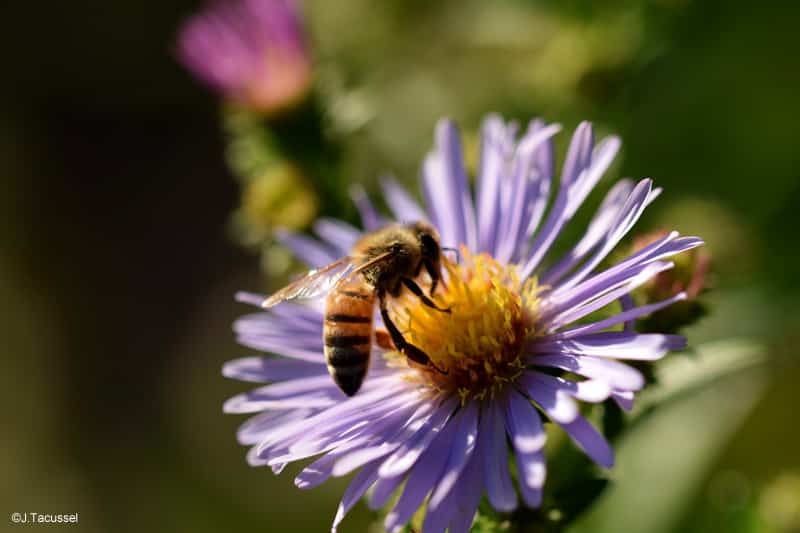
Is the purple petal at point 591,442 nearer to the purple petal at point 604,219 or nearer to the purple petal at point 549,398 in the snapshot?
the purple petal at point 549,398

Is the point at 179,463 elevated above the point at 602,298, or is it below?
above

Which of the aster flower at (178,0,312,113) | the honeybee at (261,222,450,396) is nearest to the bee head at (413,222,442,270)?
the honeybee at (261,222,450,396)

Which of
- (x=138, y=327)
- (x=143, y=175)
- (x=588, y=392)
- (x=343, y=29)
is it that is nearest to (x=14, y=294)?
(x=138, y=327)

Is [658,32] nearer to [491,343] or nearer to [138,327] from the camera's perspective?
[491,343]

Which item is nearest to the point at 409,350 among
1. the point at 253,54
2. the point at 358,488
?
the point at 358,488

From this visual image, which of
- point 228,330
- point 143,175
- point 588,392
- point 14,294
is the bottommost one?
point 588,392

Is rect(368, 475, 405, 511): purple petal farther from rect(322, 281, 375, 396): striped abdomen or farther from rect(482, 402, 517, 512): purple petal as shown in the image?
rect(322, 281, 375, 396): striped abdomen

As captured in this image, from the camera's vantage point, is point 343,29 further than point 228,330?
No

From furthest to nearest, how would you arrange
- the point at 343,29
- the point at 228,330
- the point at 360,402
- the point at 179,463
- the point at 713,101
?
the point at 228,330 → the point at 179,463 → the point at 343,29 → the point at 713,101 → the point at 360,402
